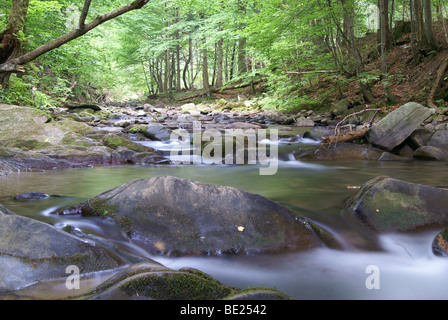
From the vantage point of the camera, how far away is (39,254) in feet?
6.43

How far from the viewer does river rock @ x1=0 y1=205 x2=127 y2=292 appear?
1855mm

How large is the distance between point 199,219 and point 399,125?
6.20 metres

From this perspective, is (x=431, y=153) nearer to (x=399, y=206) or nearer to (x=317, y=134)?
(x=317, y=134)

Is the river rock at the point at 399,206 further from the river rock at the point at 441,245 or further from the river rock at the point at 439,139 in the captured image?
the river rock at the point at 439,139

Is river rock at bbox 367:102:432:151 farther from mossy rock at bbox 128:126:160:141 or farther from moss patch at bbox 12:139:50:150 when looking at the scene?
moss patch at bbox 12:139:50:150

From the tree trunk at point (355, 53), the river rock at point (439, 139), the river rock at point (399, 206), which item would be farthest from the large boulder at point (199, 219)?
the tree trunk at point (355, 53)

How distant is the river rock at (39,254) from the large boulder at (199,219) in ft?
1.66

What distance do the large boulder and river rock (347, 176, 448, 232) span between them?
24.4 inches

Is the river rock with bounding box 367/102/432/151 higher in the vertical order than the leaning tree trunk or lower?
lower

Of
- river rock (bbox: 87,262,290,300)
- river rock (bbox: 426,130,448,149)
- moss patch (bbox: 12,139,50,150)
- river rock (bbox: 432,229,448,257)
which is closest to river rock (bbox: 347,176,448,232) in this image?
river rock (bbox: 432,229,448,257)
